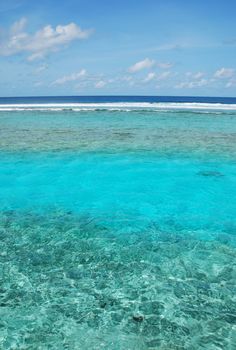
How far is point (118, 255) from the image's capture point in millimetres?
6812

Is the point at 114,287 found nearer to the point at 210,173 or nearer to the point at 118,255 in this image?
the point at 118,255

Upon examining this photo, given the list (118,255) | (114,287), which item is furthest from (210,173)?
(114,287)

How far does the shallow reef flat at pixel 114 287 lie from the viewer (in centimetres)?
461

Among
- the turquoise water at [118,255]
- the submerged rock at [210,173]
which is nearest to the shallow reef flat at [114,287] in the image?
the turquoise water at [118,255]

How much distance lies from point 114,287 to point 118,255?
1.14 metres

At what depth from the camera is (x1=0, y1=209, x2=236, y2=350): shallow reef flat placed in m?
4.61

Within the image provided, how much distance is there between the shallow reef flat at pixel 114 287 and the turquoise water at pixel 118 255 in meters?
0.02

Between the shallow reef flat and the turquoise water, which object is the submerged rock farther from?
the shallow reef flat

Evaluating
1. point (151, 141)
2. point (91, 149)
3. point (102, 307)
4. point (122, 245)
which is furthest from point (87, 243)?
point (151, 141)

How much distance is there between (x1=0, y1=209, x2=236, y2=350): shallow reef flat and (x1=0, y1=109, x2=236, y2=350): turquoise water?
18 mm

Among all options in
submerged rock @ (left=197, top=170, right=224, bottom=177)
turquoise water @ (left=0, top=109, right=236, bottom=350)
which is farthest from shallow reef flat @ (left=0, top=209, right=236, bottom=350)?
submerged rock @ (left=197, top=170, right=224, bottom=177)

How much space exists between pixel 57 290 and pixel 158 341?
2015 mm

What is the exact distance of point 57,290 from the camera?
5.61 metres

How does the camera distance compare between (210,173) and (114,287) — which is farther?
(210,173)
